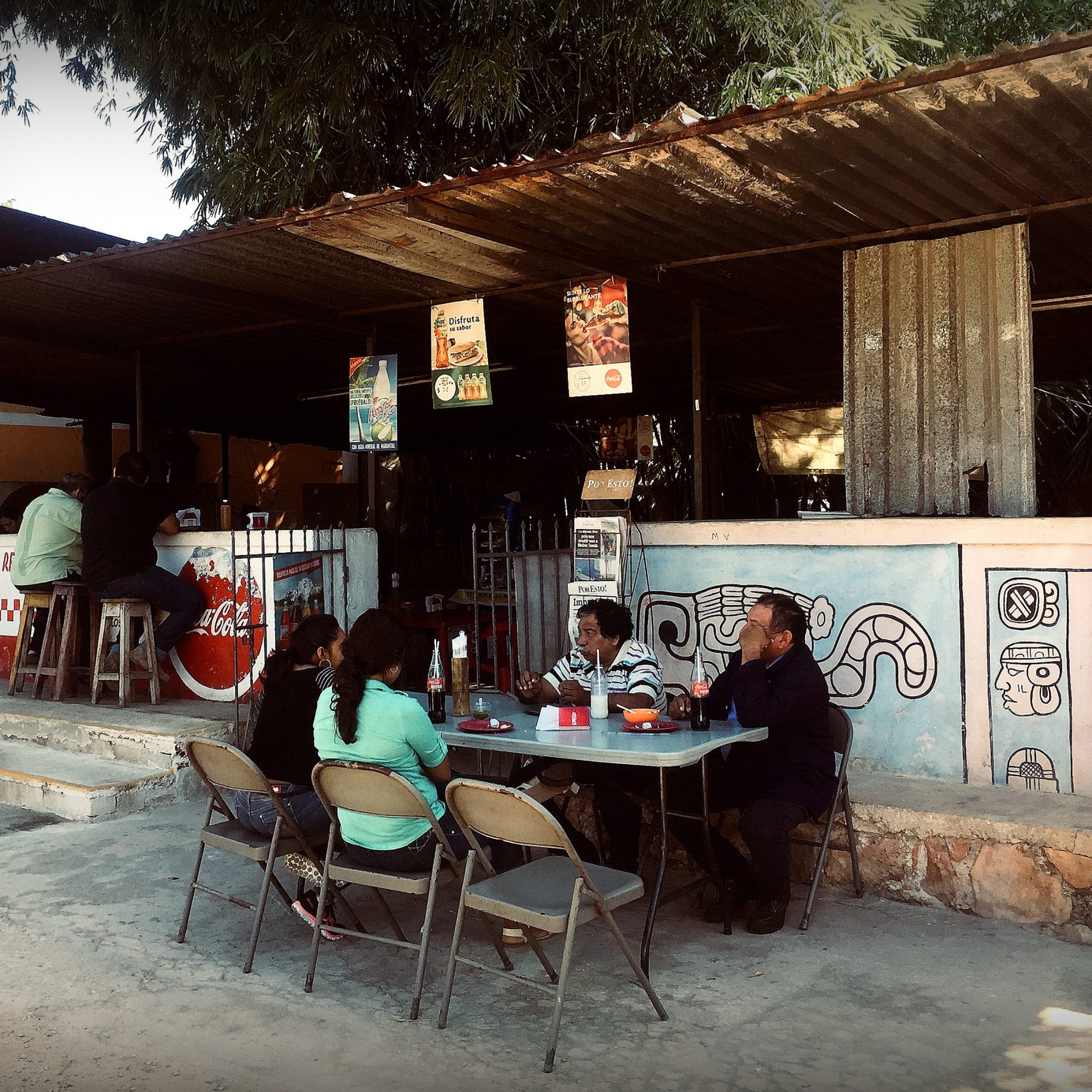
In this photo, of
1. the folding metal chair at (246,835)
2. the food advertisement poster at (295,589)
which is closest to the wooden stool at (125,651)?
the food advertisement poster at (295,589)

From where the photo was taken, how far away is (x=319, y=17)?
10.3m

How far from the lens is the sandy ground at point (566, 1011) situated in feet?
10.5

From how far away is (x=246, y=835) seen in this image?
4238mm

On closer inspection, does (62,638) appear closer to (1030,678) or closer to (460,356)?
(460,356)

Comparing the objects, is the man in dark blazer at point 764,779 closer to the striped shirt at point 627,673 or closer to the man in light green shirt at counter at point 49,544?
the striped shirt at point 627,673

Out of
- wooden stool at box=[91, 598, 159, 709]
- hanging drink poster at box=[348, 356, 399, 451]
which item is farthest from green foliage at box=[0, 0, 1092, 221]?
wooden stool at box=[91, 598, 159, 709]

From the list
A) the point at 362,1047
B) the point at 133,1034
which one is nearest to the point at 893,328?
the point at 362,1047

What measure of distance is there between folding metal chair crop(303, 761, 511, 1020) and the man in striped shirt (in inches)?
44.6

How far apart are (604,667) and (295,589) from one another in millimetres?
3002

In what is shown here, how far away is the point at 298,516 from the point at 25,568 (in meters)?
8.88

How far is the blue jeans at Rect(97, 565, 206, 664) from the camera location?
7320mm

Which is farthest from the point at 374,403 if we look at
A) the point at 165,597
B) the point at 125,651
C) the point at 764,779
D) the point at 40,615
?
the point at 764,779

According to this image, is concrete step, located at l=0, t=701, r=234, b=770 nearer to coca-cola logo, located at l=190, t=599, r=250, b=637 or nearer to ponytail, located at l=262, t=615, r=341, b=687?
coca-cola logo, located at l=190, t=599, r=250, b=637

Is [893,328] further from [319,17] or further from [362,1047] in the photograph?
[319,17]
